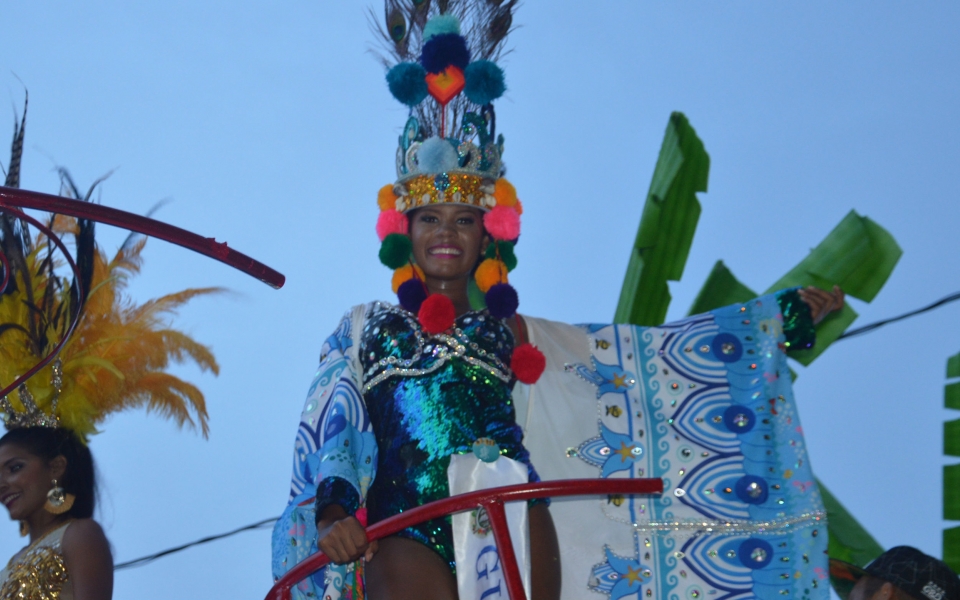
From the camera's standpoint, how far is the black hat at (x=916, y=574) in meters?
3.67

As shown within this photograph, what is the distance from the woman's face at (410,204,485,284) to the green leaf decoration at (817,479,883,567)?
196 cm

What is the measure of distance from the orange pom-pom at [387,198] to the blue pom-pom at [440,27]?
20.4 inches

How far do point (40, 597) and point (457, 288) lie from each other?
1.62 m

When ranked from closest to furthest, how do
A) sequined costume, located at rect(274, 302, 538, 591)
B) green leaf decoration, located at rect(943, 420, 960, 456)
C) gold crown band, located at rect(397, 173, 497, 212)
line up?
sequined costume, located at rect(274, 302, 538, 591) → gold crown band, located at rect(397, 173, 497, 212) → green leaf decoration, located at rect(943, 420, 960, 456)

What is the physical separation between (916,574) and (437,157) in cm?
198

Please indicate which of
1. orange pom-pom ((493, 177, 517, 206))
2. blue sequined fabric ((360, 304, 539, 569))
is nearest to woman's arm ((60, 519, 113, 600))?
blue sequined fabric ((360, 304, 539, 569))

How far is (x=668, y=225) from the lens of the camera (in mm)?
4973

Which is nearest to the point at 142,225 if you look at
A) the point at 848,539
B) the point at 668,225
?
the point at 668,225

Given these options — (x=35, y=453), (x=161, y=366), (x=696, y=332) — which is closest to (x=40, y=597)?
(x=35, y=453)

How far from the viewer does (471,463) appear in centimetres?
347

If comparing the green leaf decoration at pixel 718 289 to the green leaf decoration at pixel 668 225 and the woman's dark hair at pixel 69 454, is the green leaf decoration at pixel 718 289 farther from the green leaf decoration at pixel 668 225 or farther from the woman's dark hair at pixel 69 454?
the woman's dark hair at pixel 69 454

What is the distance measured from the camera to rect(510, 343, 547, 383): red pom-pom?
12.5ft

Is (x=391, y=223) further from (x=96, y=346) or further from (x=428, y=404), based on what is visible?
(x=96, y=346)

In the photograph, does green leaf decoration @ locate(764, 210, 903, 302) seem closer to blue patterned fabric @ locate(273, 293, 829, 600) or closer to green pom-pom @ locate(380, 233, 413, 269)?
blue patterned fabric @ locate(273, 293, 829, 600)
